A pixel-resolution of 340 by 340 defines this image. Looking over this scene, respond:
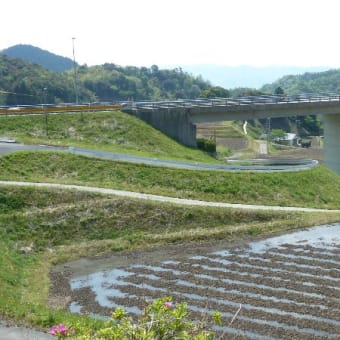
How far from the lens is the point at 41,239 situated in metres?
28.8

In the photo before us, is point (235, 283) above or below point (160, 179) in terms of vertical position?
below

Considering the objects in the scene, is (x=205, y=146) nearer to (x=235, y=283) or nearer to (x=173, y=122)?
(x=173, y=122)

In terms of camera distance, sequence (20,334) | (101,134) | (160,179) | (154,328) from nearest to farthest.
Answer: (154,328) → (20,334) → (160,179) → (101,134)

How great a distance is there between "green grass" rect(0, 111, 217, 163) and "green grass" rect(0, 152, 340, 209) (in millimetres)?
5518

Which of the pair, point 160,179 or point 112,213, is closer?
point 112,213

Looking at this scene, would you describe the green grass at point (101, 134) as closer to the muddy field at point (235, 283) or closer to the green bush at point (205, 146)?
the green bush at point (205, 146)

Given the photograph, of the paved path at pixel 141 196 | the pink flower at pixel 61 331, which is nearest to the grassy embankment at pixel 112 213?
the paved path at pixel 141 196

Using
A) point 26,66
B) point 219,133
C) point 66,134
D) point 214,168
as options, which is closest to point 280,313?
point 214,168

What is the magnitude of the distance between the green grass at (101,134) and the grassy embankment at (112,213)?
6.43 meters

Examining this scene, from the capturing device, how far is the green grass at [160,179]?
3572 centimetres

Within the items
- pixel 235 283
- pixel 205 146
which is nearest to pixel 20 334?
pixel 235 283

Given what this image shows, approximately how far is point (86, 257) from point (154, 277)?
460 cm

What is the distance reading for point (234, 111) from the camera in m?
55.5

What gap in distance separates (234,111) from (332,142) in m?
13.5
